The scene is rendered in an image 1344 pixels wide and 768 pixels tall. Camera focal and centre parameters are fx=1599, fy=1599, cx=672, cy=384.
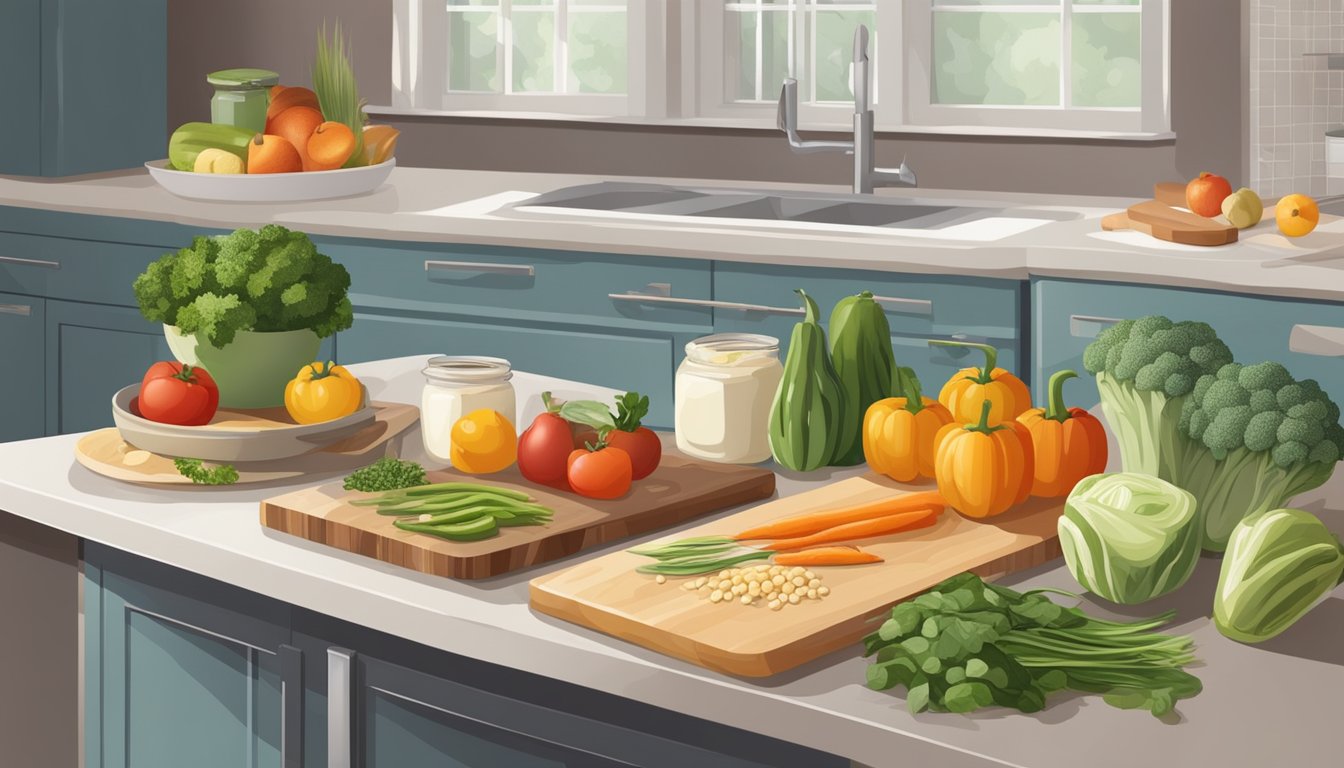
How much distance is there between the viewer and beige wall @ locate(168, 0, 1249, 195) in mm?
3578

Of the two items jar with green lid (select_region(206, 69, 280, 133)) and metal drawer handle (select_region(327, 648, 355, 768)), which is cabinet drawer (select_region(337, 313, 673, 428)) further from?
metal drawer handle (select_region(327, 648, 355, 768))

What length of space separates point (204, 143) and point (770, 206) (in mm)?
1369

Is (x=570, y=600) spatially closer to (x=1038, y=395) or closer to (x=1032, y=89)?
(x=1038, y=395)

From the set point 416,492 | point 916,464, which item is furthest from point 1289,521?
point 416,492

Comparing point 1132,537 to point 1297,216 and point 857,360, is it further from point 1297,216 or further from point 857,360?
point 1297,216

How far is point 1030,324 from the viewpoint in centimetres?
296

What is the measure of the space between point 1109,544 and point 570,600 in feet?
1.38

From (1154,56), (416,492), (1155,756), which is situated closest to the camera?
(1155,756)

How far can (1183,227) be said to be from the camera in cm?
291

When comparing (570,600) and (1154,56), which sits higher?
(1154,56)

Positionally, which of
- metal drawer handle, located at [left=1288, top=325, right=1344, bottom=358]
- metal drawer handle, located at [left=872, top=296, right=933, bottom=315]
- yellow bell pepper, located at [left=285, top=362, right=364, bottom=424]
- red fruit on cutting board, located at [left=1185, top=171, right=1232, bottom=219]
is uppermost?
red fruit on cutting board, located at [left=1185, top=171, right=1232, bottom=219]

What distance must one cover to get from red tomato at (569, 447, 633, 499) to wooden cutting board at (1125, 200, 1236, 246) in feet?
5.71

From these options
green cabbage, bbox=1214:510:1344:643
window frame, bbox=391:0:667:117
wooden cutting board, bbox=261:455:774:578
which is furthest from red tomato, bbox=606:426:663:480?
window frame, bbox=391:0:667:117

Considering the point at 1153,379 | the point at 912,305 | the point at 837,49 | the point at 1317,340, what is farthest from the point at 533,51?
the point at 1153,379
